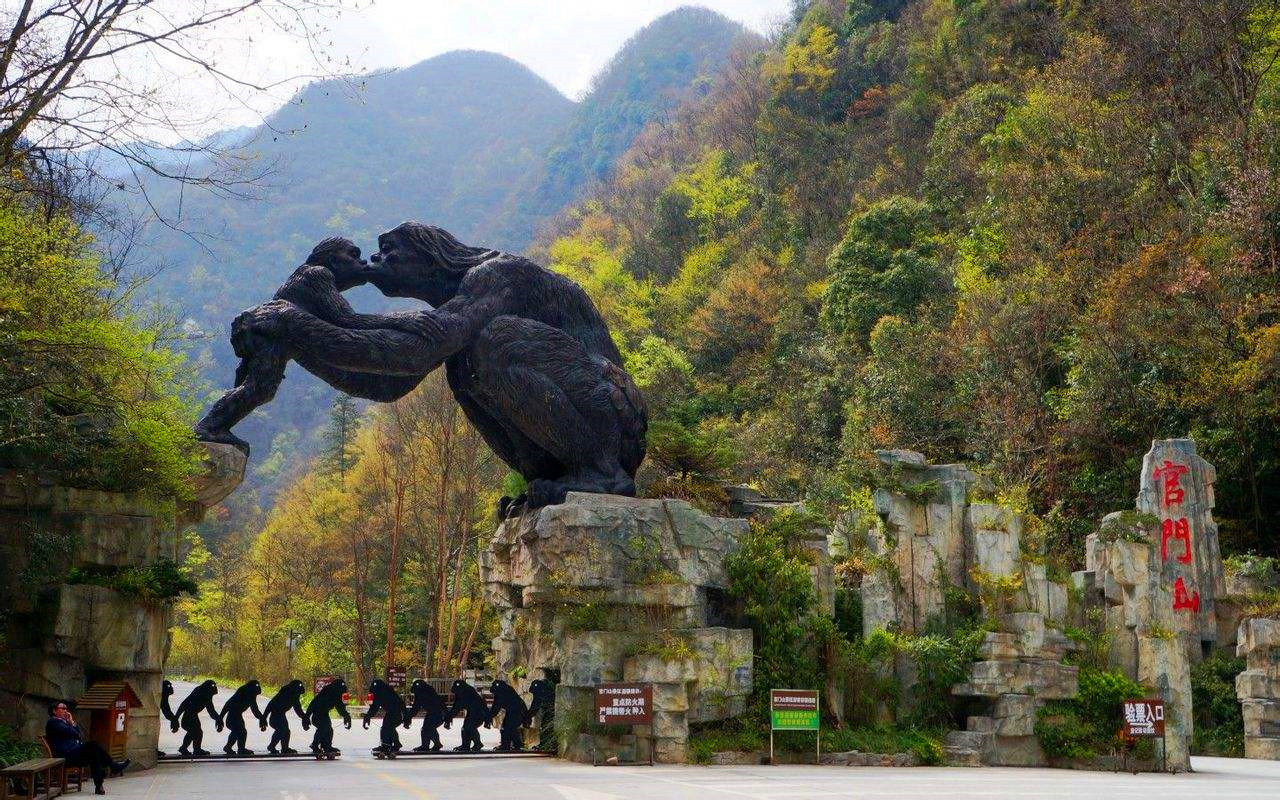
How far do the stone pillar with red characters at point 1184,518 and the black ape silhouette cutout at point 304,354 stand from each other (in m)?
11.9

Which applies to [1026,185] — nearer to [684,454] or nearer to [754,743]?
[684,454]

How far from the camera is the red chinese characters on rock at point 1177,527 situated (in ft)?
60.7

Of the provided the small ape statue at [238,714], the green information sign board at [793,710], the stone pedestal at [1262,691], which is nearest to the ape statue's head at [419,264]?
the small ape statue at [238,714]

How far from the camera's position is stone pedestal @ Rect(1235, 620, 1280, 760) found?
1695 cm

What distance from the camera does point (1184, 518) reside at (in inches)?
733

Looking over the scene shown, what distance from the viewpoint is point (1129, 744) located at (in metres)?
13.3

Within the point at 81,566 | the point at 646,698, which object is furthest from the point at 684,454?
the point at 81,566

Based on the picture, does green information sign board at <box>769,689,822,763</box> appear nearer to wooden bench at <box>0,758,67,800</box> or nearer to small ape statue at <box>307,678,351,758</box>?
small ape statue at <box>307,678,351,758</box>

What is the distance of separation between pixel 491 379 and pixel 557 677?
11.2 ft

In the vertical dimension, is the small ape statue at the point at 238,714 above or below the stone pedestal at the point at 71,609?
below

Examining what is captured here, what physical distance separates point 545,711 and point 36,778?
227 inches

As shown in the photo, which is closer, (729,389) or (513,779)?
(513,779)

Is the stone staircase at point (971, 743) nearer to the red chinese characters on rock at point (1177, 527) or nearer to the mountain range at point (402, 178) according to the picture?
the red chinese characters on rock at point (1177, 527)

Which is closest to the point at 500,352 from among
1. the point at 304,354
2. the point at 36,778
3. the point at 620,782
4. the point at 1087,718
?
the point at 304,354
